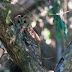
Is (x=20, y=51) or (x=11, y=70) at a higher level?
(x=20, y=51)

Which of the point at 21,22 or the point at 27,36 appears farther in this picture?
the point at 21,22

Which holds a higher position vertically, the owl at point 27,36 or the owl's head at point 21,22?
the owl's head at point 21,22

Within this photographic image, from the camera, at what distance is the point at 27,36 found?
3.33 meters

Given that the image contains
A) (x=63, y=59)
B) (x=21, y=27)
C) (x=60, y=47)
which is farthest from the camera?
(x=60, y=47)

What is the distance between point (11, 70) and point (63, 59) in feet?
3.85

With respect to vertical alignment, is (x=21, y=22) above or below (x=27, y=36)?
above

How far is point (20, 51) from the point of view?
88.3 inches

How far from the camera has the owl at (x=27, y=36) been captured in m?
3.23

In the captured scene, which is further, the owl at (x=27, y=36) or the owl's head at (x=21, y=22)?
the owl's head at (x=21, y=22)

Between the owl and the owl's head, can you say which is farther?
the owl's head

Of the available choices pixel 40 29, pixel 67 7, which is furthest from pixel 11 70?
pixel 67 7

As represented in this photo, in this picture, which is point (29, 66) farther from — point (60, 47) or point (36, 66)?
point (60, 47)

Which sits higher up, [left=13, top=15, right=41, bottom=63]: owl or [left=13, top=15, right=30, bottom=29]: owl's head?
[left=13, top=15, right=30, bottom=29]: owl's head

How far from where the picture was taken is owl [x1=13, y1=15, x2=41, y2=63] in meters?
3.23
